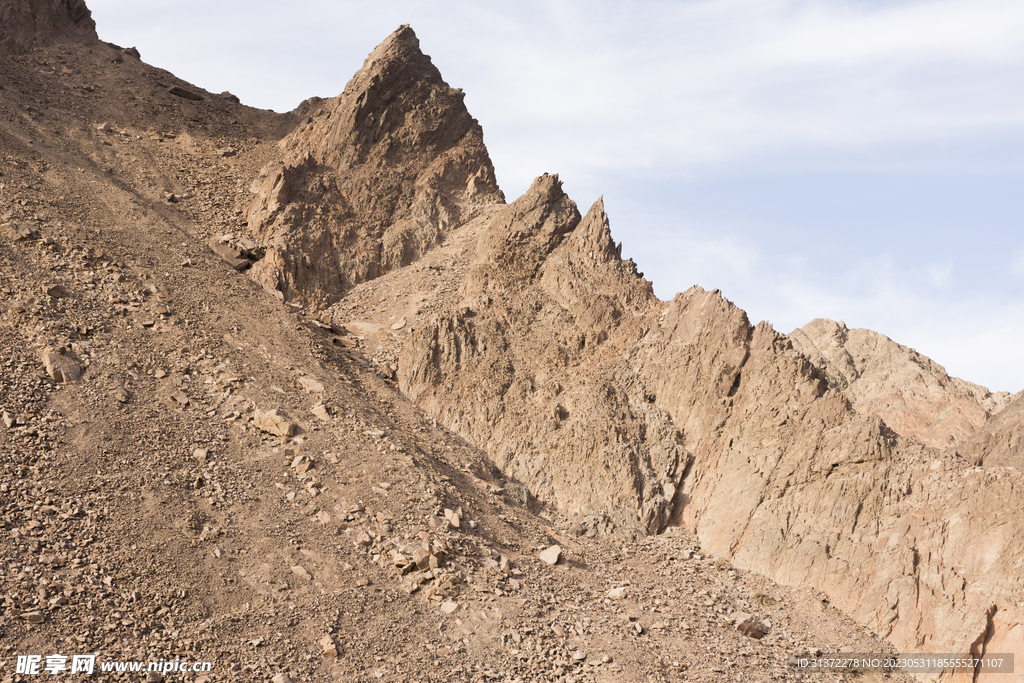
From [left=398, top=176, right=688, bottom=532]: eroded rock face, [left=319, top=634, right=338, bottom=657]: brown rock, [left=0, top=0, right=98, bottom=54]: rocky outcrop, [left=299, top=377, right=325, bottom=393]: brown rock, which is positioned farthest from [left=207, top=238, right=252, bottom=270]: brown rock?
[left=319, top=634, right=338, bottom=657]: brown rock

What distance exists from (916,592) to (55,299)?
774 inches

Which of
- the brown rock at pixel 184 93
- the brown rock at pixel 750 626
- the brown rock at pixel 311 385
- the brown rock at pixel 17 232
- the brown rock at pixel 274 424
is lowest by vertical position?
the brown rock at pixel 750 626

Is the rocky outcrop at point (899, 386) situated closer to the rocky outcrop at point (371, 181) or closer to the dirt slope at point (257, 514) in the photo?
the dirt slope at point (257, 514)

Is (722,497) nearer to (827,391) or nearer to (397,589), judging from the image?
(827,391)

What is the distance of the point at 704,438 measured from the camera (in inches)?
798

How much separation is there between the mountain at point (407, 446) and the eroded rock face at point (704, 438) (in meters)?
0.07

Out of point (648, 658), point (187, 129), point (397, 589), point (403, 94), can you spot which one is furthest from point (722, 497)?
point (187, 129)

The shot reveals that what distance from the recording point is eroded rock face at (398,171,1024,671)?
17141mm

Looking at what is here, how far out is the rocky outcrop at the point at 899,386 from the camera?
2622 cm

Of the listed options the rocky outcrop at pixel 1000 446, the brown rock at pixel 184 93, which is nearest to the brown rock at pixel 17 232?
the brown rock at pixel 184 93

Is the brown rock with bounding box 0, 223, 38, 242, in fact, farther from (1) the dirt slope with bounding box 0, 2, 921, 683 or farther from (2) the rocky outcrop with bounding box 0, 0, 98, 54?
(2) the rocky outcrop with bounding box 0, 0, 98, 54

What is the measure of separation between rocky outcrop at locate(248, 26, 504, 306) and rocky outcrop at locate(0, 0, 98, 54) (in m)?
9.35

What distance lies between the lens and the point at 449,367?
2159cm

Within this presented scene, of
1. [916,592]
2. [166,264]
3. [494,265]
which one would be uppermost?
[494,265]
